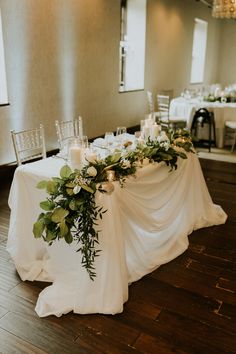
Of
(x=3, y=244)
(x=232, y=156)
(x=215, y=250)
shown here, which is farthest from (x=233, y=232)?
(x=232, y=156)

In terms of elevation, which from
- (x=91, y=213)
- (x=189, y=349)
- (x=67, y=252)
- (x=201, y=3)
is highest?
(x=201, y=3)

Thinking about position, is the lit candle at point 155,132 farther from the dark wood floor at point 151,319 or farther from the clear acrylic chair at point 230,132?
the clear acrylic chair at point 230,132

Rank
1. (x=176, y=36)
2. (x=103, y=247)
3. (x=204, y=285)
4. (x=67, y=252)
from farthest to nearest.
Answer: (x=176, y=36) < (x=204, y=285) < (x=67, y=252) < (x=103, y=247)

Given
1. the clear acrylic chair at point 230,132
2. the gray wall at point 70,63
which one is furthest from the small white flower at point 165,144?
the clear acrylic chair at point 230,132

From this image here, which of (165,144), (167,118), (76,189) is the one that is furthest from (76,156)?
(167,118)

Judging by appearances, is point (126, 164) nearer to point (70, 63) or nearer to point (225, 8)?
point (70, 63)

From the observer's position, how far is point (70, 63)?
509 centimetres

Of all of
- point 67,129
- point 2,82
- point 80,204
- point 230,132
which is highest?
point 2,82

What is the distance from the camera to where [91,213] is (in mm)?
1931

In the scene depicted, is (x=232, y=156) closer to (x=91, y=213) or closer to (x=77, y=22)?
(x=77, y=22)

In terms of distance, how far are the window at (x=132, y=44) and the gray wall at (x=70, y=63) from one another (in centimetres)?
17

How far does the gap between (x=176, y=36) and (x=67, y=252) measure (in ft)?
24.4

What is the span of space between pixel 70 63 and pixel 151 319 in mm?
4102

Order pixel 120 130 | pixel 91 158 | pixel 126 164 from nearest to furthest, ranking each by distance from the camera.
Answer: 1. pixel 91 158
2. pixel 126 164
3. pixel 120 130
